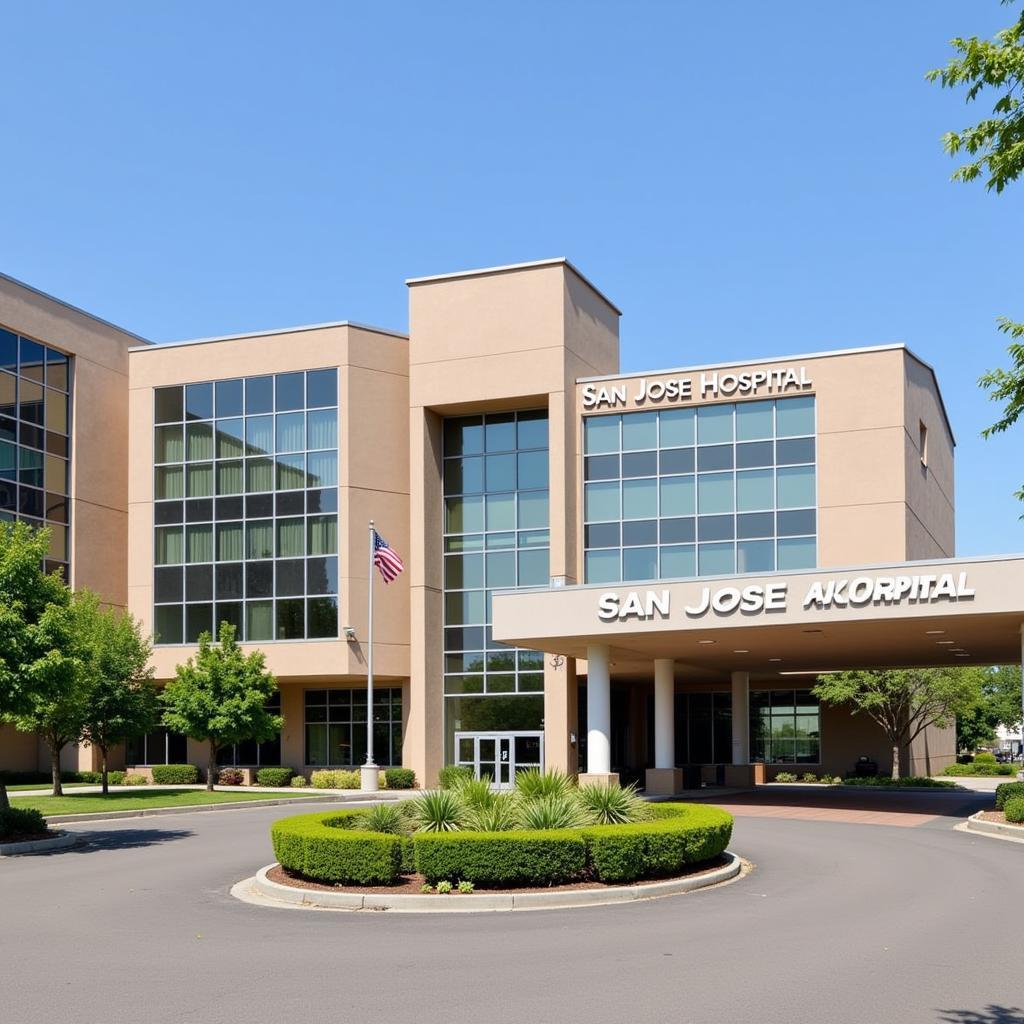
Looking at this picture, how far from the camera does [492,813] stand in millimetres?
18312

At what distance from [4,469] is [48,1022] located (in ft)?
127

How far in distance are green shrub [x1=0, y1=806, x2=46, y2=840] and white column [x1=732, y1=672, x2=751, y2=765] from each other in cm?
2613

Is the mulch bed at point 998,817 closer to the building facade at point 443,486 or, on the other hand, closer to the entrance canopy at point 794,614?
the entrance canopy at point 794,614

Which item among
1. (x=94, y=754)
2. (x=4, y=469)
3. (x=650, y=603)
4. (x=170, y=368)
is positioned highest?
(x=170, y=368)

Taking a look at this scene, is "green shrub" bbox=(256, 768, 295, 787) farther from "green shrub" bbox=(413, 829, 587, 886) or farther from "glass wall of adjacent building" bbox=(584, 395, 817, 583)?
"green shrub" bbox=(413, 829, 587, 886)

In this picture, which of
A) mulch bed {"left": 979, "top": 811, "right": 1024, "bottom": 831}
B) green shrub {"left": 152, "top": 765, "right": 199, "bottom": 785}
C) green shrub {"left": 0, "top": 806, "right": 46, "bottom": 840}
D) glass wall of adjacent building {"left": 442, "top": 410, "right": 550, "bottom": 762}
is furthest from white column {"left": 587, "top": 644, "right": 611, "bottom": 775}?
green shrub {"left": 152, "top": 765, "right": 199, "bottom": 785}

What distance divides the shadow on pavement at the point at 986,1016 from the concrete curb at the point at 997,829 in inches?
638

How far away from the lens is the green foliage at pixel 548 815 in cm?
1816

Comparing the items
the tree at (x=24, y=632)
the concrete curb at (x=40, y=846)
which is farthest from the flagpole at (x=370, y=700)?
the tree at (x=24, y=632)

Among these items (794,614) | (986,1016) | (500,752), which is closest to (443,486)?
(500,752)

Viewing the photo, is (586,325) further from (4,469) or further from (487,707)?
(4,469)

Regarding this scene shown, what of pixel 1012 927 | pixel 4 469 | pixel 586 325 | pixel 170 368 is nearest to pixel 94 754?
pixel 4 469

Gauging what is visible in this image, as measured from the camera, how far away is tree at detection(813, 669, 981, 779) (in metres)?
48.9

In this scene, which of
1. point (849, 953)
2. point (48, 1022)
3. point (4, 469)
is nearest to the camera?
point (48, 1022)
